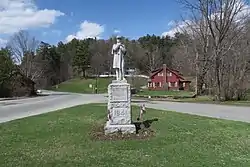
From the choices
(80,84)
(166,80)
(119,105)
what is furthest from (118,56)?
(80,84)

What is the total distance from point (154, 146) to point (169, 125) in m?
4.09

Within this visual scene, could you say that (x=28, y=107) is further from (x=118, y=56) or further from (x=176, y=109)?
(x=118, y=56)

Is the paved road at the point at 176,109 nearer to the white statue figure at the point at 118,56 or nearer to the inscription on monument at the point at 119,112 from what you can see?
the white statue figure at the point at 118,56

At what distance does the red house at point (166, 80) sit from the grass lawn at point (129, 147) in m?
78.1

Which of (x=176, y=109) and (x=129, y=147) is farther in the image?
(x=176, y=109)

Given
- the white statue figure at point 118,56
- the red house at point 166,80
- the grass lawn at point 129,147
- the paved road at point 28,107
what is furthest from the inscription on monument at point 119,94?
the red house at point 166,80

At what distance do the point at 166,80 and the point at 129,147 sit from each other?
8322cm

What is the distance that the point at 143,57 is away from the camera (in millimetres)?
112125

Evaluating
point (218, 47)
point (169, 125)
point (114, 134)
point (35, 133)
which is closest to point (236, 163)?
point (114, 134)

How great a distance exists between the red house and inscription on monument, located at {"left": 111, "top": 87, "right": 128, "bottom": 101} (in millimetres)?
80128

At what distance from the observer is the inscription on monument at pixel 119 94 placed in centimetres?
1330

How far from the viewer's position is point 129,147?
10930 millimetres

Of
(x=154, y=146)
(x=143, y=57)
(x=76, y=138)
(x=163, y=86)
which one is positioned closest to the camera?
(x=154, y=146)

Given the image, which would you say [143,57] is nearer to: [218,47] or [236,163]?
[218,47]
